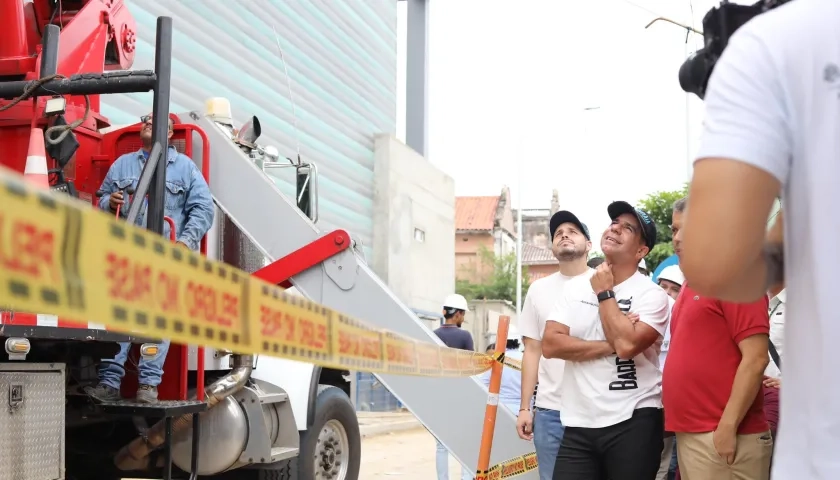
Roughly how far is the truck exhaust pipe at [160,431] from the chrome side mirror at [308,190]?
1283 millimetres

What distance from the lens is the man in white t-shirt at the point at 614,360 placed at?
4027 mm

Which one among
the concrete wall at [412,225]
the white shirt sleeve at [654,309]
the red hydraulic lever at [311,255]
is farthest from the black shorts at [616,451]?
the concrete wall at [412,225]

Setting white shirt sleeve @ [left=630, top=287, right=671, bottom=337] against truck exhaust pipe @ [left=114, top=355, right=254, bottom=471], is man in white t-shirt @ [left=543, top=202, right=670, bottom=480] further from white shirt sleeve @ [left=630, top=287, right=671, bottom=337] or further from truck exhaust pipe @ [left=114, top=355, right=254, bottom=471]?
truck exhaust pipe @ [left=114, top=355, right=254, bottom=471]

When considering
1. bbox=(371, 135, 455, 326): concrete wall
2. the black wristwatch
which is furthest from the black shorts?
bbox=(371, 135, 455, 326): concrete wall

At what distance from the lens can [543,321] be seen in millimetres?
5273

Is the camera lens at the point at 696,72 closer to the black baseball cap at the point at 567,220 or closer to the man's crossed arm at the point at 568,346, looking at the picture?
the man's crossed arm at the point at 568,346

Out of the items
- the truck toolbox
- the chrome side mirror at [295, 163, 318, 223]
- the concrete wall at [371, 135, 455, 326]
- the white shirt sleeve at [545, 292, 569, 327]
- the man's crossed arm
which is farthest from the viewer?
the concrete wall at [371, 135, 455, 326]

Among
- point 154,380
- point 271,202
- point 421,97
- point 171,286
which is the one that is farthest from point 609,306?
point 421,97

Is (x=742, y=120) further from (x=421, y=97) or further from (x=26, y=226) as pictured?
(x=421, y=97)

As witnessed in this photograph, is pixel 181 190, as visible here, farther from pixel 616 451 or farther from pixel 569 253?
pixel 616 451

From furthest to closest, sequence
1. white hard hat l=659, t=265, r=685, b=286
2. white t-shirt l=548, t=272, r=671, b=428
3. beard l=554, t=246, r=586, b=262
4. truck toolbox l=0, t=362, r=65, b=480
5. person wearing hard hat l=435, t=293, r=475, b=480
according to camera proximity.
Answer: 1. person wearing hard hat l=435, t=293, r=475, b=480
2. white hard hat l=659, t=265, r=685, b=286
3. beard l=554, t=246, r=586, b=262
4. white t-shirt l=548, t=272, r=671, b=428
5. truck toolbox l=0, t=362, r=65, b=480

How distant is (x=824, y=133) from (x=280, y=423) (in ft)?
16.6

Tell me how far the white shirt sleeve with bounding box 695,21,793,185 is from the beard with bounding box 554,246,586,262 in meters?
3.79

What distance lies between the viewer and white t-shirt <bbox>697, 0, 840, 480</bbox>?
1.38m
